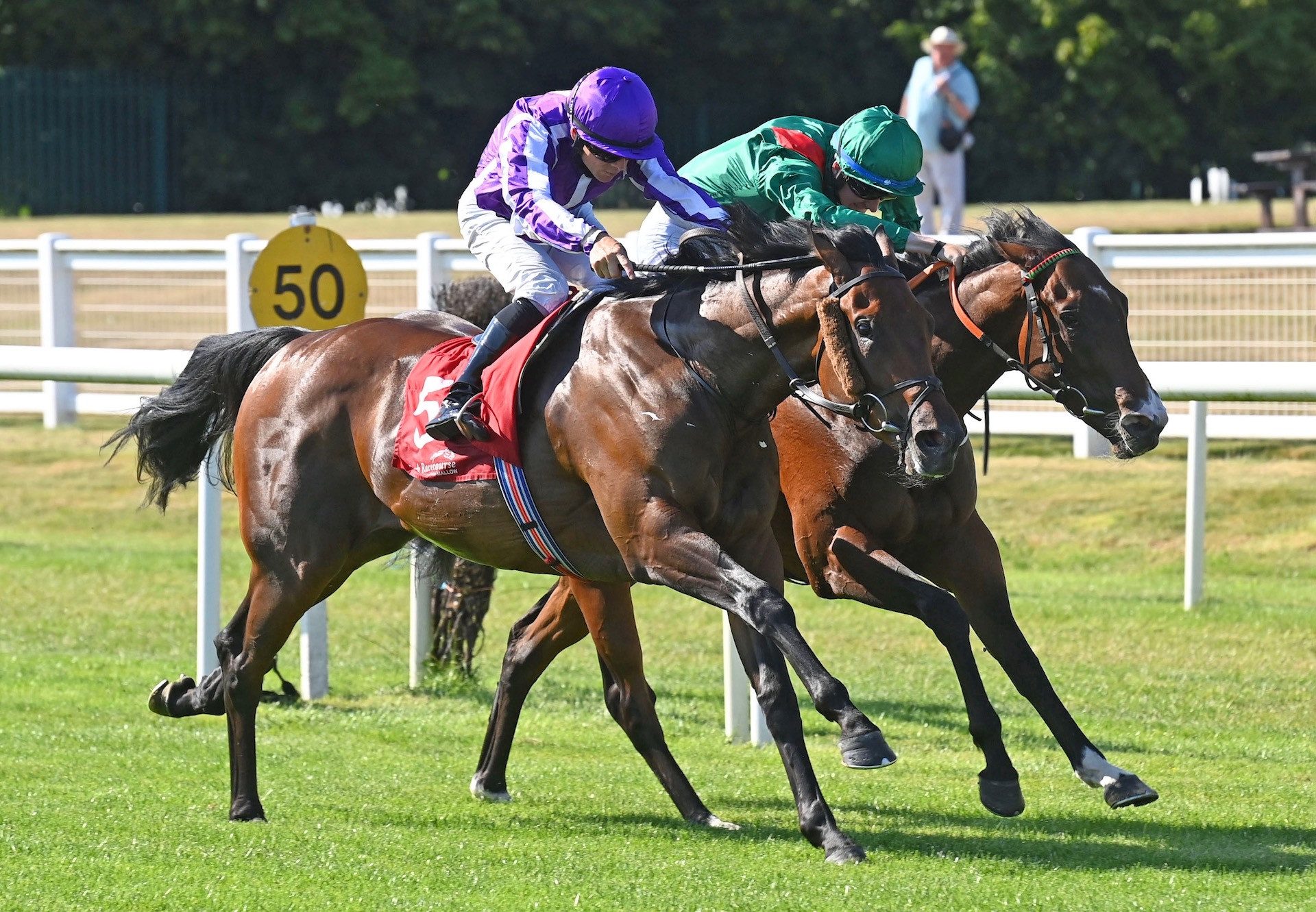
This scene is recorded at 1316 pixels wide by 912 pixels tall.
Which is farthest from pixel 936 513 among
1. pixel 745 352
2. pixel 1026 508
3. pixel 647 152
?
pixel 1026 508

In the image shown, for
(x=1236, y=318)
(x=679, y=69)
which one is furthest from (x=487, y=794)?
(x=679, y=69)

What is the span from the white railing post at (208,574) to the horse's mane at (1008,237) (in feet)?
9.61

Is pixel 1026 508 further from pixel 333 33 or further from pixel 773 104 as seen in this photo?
pixel 773 104

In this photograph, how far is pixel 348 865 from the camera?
489cm

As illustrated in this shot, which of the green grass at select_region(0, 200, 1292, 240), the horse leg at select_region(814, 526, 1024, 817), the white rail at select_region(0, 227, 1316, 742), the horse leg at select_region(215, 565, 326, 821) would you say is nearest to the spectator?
the green grass at select_region(0, 200, 1292, 240)

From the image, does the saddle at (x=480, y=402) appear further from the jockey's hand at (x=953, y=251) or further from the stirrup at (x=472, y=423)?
the jockey's hand at (x=953, y=251)

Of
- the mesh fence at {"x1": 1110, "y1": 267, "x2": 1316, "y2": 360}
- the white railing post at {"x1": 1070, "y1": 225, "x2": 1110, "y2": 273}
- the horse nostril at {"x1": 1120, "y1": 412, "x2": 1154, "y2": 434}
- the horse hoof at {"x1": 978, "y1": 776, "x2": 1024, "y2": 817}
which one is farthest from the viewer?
the mesh fence at {"x1": 1110, "y1": 267, "x2": 1316, "y2": 360}

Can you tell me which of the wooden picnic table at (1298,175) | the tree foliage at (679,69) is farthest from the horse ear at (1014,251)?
the tree foliage at (679,69)

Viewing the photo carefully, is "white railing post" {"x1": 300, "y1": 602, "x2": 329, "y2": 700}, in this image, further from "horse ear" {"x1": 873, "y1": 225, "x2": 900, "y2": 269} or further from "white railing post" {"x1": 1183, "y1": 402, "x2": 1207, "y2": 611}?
"white railing post" {"x1": 1183, "y1": 402, "x2": 1207, "y2": 611}

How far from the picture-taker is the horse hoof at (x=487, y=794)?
Answer: 5.92 m

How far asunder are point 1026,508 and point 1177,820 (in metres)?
5.34

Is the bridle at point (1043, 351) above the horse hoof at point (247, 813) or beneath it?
above

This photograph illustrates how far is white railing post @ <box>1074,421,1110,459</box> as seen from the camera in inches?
419

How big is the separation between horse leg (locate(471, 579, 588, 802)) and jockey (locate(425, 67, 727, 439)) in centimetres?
91
